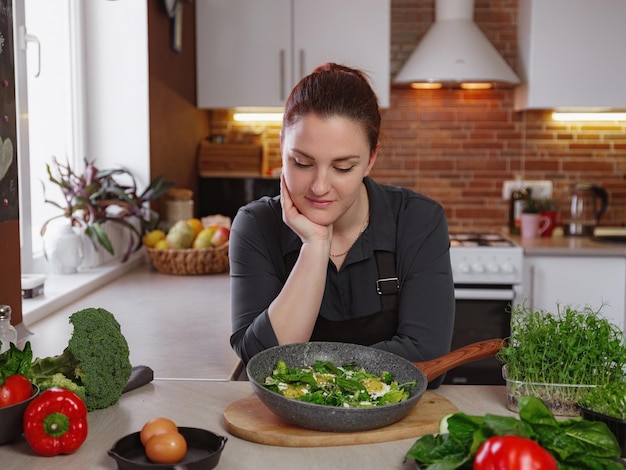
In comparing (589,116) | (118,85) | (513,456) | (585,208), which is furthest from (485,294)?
(513,456)

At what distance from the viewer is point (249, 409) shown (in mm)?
1468

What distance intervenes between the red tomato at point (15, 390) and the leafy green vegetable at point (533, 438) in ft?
2.13

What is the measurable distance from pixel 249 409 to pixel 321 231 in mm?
511

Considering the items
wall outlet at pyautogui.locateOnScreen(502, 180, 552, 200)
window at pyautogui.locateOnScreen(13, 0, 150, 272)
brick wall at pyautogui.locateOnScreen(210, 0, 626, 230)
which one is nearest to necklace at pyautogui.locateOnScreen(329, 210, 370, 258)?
window at pyautogui.locateOnScreen(13, 0, 150, 272)

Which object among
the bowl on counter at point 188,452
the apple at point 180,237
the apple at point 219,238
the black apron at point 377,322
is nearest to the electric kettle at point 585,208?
the apple at point 219,238

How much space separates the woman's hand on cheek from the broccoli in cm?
50

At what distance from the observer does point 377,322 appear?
195 centimetres

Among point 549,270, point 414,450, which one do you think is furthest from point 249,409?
point 549,270

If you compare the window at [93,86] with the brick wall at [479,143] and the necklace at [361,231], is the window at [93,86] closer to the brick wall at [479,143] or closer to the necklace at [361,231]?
the brick wall at [479,143]

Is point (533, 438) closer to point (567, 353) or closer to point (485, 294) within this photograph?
point (567, 353)

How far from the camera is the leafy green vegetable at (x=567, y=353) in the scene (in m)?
1.45

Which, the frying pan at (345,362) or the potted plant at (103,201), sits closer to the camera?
the frying pan at (345,362)

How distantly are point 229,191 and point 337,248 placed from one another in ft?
7.86

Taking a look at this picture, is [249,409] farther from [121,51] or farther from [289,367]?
[121,51]
